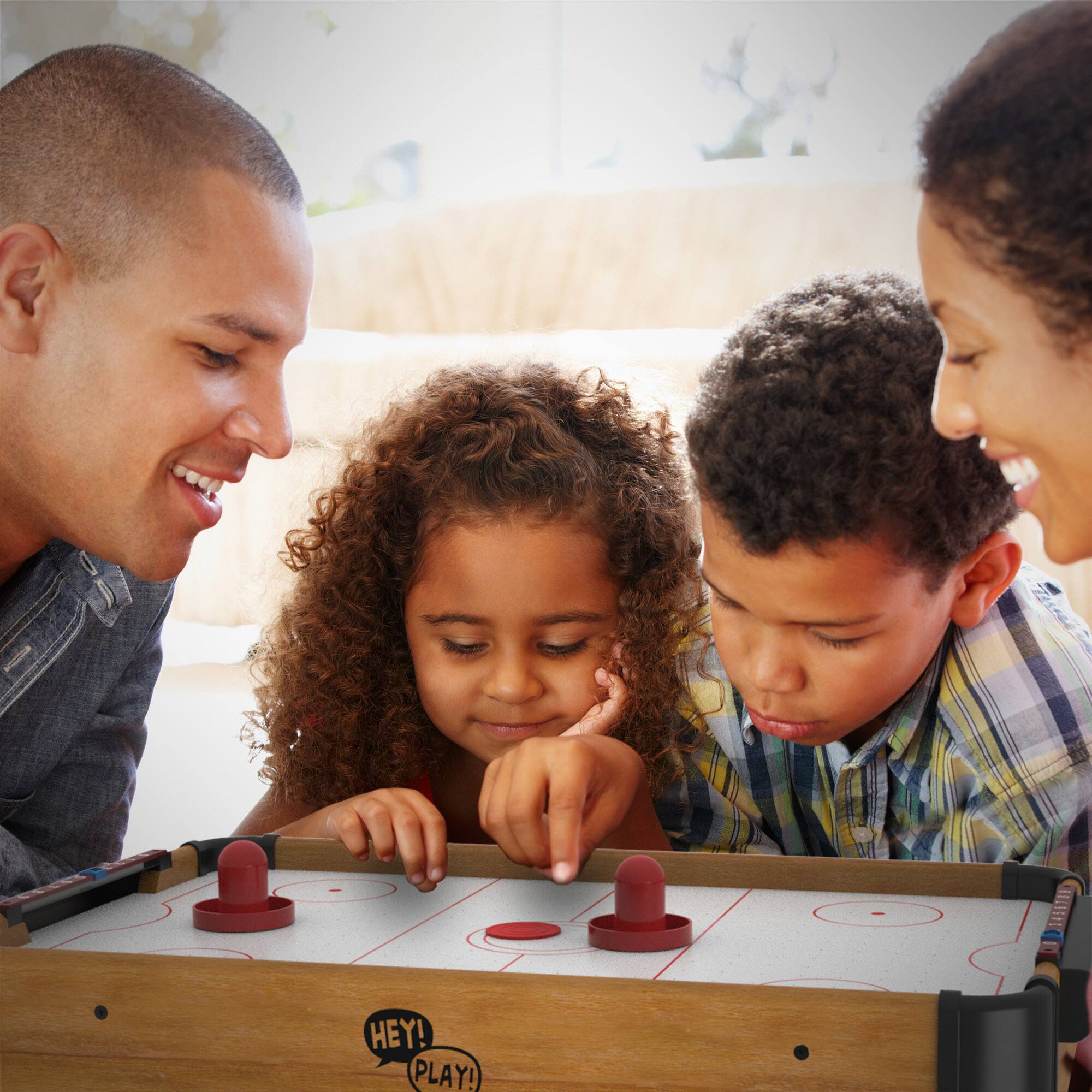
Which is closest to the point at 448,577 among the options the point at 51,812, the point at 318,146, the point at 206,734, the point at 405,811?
the point at 405,811

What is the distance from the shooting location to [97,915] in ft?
2.49

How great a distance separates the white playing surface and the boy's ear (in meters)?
0.22

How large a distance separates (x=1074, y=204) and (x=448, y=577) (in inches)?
27.3

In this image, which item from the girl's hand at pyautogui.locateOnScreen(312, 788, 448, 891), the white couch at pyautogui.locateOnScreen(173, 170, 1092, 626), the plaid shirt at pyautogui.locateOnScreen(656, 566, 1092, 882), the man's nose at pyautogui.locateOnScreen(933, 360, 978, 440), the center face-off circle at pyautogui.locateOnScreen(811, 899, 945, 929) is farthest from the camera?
the white couch at pyautogui.locateOnScreen(173, 170, 1092, 626)

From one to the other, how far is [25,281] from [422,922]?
63cm

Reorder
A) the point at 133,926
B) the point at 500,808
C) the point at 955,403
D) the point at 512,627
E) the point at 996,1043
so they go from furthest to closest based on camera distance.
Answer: the point at 512,627
the point at 500,808
the point at 133,926
the point at 955,403
the point at 996,1043

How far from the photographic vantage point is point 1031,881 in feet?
2.53

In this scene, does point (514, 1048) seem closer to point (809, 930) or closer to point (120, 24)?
point (809, 930)

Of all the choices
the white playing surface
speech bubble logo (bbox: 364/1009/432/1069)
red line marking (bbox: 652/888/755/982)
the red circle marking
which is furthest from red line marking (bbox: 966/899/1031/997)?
the red circle marking

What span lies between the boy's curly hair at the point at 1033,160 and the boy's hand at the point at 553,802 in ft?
1.46

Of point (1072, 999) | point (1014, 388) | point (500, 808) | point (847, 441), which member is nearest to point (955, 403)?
point (1014, 388)

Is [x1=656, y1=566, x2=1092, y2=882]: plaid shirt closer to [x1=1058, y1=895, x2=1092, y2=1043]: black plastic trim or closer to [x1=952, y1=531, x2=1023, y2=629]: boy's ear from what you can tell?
[x1=952, y1=531, x2=1023, y2=629]: boy's ear

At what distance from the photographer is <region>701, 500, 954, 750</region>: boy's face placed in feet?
2.70

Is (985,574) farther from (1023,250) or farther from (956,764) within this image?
(1023,250)
